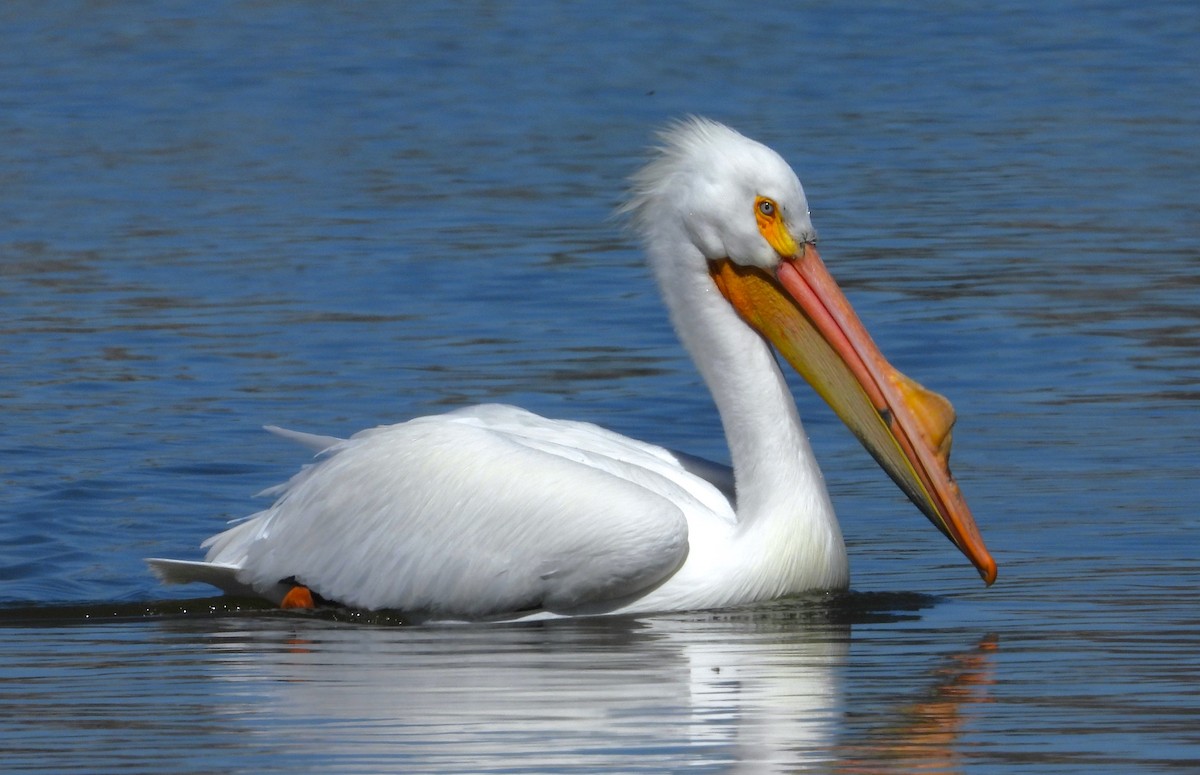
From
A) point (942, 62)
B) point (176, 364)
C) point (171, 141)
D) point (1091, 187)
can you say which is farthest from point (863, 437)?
point (942, 62)

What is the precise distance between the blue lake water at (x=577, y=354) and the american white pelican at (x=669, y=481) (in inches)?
4.8

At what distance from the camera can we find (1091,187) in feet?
37.4

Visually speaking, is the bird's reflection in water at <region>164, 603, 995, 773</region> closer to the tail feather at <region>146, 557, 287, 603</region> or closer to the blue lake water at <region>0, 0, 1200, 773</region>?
the blue lake water at <region>0, 0, 1200, 773</region>

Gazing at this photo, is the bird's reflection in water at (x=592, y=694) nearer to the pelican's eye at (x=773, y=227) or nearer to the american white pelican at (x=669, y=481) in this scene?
the american white pelican at (x=669, y=481)

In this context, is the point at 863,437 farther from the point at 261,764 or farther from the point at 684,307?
the point at 261,764

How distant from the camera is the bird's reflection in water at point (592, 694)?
3.98 metres

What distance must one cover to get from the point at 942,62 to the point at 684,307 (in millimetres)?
10742

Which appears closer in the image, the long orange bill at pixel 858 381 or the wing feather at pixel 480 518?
the wing feather at pixel 480 518

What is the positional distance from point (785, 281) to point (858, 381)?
0.31 m

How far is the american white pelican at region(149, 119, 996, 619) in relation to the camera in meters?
5.36

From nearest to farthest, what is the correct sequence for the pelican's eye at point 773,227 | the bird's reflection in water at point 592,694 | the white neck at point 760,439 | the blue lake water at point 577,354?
the bird's reflection in water at point 592,694
the blue lake water at point 577,354
the white neck at point 760,439
the pelican's eye at point 773,227

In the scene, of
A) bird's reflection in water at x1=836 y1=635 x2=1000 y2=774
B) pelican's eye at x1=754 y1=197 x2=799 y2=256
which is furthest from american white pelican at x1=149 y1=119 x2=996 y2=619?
bird's reflection in water at x1=836 y1=635 x2=1000 y2=774

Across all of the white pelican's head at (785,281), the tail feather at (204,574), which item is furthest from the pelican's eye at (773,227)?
the tail feather at (204,574)

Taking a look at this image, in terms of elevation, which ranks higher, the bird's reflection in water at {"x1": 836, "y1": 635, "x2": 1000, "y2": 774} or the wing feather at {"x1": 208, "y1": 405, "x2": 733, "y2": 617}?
the wing feather at {"x1": 208, "y1": 405, "x2": 733, "y2": 617}
